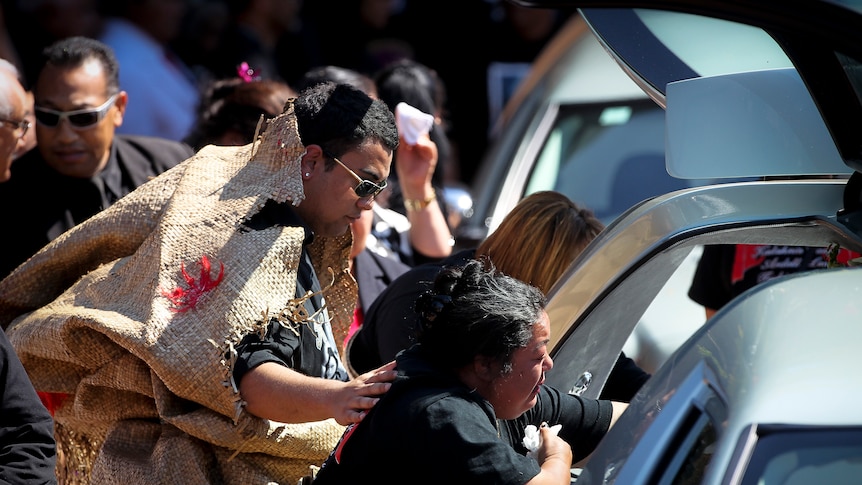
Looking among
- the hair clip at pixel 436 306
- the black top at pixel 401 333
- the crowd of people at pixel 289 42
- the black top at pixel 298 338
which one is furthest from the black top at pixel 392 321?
the crowd of people at pixel 289 42

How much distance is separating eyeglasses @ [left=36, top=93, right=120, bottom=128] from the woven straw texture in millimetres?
1211

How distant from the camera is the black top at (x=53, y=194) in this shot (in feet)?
12.2

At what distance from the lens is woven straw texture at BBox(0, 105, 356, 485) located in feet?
7.75

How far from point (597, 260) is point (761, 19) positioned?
0.69m

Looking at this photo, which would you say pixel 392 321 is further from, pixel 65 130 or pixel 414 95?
pixel 414 95

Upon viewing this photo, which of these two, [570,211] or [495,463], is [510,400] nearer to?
[495,463]

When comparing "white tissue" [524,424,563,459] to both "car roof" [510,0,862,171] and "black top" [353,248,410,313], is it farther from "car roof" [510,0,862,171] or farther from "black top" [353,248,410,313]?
"black top" [353,248,410,313]

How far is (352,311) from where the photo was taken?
2.82 m

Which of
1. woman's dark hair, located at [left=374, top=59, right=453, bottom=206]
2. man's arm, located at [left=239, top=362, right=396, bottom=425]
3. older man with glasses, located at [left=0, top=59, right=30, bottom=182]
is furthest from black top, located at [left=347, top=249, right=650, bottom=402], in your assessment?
woman's dark hair, located at [left=374, top=59, right=453, bottom=206]

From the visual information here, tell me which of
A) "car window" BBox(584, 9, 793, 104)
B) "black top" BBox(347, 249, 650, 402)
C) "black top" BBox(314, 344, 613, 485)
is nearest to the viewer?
"black top" BBox(314, 344, 613, 485)

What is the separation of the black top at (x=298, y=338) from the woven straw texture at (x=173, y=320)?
3 cm

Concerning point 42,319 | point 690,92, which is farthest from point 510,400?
point 42,319

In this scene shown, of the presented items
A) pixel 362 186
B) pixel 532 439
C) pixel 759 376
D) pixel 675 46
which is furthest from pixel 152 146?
pixel 759 376

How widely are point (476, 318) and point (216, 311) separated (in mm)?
562
